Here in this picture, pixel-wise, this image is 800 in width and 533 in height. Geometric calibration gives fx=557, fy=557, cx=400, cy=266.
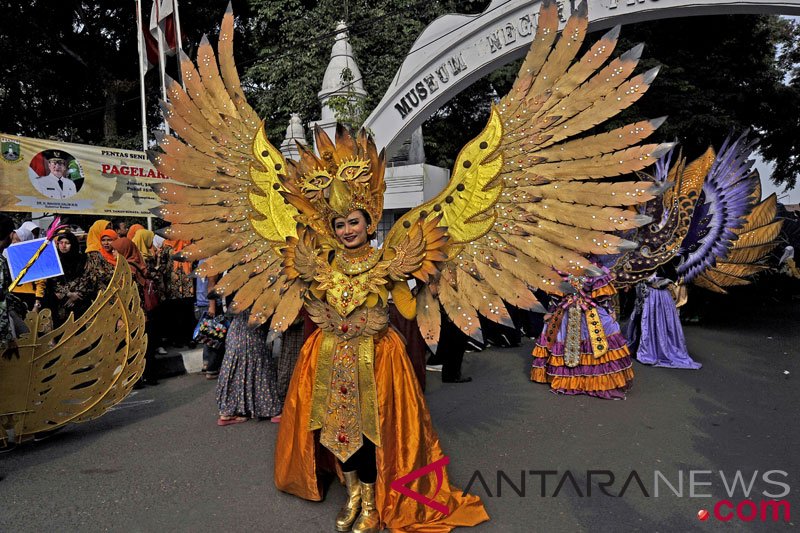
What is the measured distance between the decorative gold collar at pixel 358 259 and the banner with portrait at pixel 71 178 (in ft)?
19.6

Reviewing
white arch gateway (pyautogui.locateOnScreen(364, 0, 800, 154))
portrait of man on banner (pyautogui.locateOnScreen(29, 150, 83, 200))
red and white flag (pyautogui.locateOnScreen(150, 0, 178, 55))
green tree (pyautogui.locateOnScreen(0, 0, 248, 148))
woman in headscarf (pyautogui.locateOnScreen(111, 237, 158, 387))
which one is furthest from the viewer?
green tree (pyautogui.locateOnScreen(0, 0, 248, 148))

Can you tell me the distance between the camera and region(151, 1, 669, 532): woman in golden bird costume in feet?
7.95

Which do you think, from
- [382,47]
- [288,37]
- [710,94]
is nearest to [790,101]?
[710,94]

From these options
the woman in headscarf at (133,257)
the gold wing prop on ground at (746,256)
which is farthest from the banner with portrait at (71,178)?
the gold wing prop on ground at (746,256)

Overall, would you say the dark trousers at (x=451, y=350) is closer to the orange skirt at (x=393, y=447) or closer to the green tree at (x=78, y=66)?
the orange skirt at (x=393, y=447)

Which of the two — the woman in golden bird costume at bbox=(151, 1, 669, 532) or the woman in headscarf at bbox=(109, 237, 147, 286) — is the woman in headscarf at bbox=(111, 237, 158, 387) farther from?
the woman in golden bird costume at bbox=(151, 1, 669, 532)

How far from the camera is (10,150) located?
8312 millimetres

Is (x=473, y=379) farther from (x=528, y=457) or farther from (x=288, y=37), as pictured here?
(x=288, y=37)

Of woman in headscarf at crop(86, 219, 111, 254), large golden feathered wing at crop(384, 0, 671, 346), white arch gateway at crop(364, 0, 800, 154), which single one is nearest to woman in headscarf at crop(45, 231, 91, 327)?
woman in headscarf at crop(86, 219, 111, 254)

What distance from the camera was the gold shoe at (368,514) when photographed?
273cm

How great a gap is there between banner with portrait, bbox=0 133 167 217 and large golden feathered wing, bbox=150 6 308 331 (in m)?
5.03

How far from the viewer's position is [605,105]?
92.9 inches

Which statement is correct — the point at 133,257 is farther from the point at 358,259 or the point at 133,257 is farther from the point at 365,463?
the point at 365,463

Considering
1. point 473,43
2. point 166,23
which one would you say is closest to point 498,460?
point 473,43
